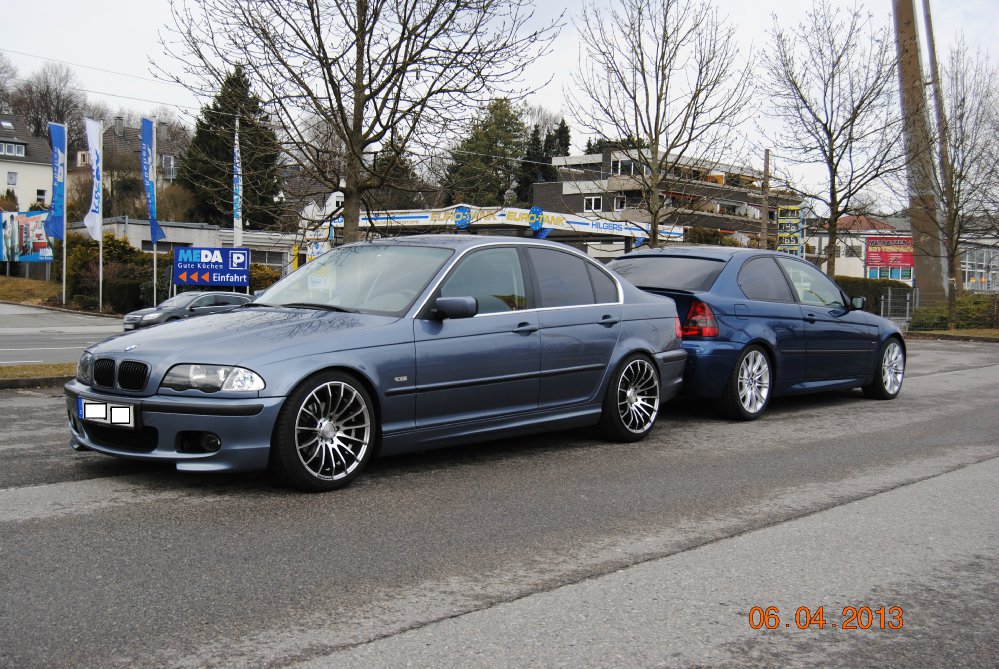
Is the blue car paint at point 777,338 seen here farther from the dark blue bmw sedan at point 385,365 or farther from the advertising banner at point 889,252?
the advertising banner at point 889,252

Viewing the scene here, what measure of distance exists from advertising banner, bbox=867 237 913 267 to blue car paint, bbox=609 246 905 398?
176 ft

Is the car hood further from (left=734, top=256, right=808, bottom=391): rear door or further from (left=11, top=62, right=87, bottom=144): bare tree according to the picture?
(left=11, top=62, right=87, bottom=144): bare tree

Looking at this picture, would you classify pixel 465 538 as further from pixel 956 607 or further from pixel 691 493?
pixel 956 607

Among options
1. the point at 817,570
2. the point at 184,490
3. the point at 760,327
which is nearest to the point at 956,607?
the point at 817,570

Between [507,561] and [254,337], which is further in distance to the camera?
[254,337]

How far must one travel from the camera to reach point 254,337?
214 inches

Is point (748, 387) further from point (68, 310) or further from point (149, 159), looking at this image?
point (68, 310)

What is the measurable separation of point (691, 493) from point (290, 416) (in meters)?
2.46

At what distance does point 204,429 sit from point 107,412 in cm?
70

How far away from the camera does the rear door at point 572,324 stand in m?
6.80

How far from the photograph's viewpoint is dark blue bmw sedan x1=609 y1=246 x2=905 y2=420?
8.57m

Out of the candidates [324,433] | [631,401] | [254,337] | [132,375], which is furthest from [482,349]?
[132,375]

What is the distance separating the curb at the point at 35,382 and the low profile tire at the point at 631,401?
261 inches
